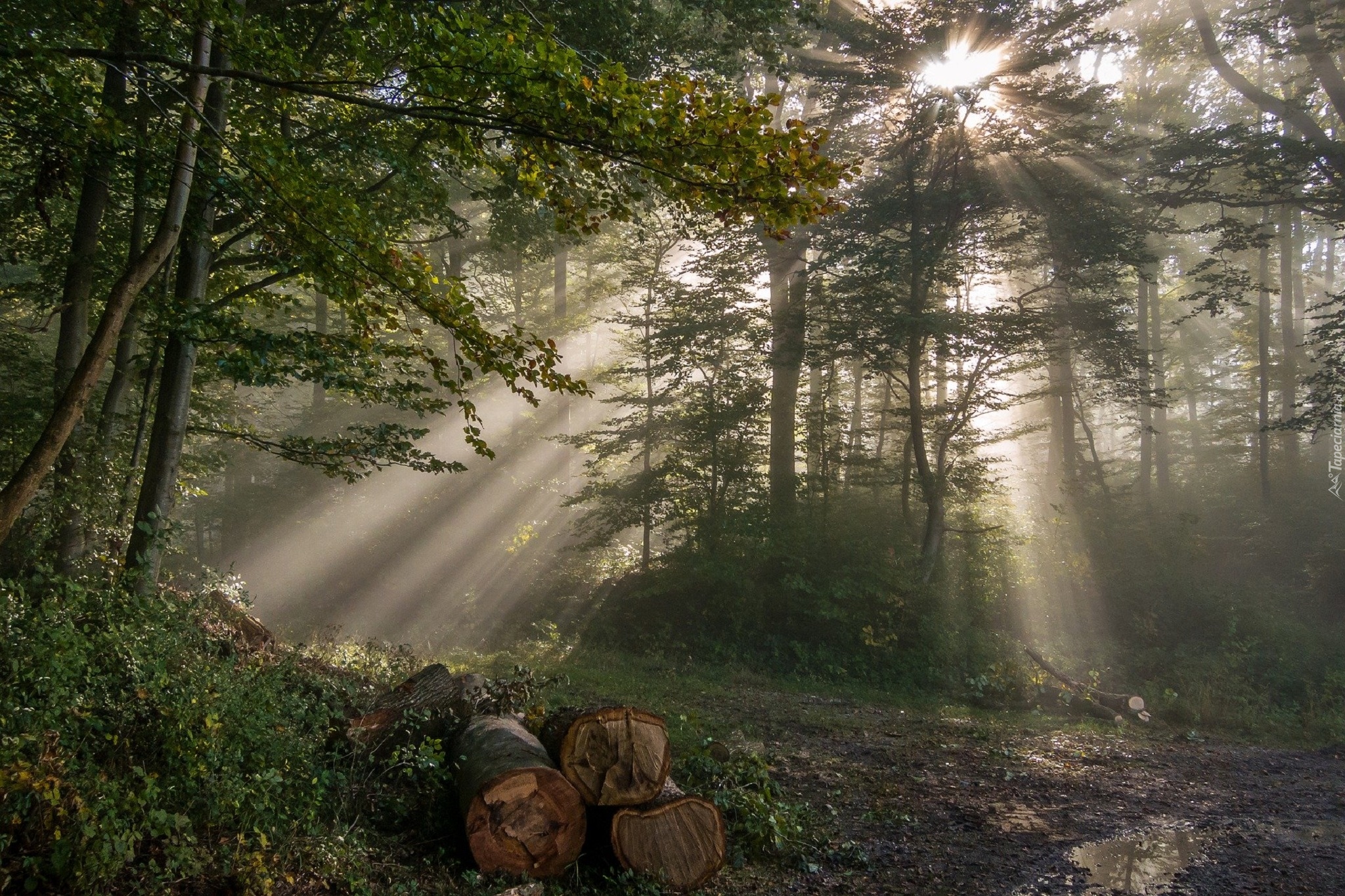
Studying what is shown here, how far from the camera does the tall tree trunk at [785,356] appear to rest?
17719 millimetres

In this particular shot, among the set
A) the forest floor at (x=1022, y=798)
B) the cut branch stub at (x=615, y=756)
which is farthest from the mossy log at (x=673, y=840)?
the forest floor at (x=1022, y=798)

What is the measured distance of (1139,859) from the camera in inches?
246

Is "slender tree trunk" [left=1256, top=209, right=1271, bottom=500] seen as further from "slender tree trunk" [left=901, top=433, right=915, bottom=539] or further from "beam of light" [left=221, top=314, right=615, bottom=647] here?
"beam of light" [left=221, top=314, right=615, bottom=647]

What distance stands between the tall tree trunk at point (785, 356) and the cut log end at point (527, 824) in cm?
1292

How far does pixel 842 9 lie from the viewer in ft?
57.4

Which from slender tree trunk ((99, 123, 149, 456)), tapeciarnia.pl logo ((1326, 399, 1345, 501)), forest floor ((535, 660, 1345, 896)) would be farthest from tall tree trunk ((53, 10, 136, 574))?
tapeciarnia.pl logo ((1326, 399, 1345, 501))

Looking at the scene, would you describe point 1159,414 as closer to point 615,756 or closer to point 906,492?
point 906,492

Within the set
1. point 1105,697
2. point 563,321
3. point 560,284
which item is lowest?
A: point 1105,697

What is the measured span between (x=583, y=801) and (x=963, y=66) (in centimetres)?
1553

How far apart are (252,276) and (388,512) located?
14555 mm

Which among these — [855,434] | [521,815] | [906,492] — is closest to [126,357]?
[521,815]

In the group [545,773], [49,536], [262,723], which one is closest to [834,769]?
[545,773]

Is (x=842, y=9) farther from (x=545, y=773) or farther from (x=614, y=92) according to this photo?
(x=545, y=773)

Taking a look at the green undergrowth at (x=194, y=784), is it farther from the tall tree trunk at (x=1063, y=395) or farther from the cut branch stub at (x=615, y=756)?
the tall tree trunk at (x=1063, y=395)
